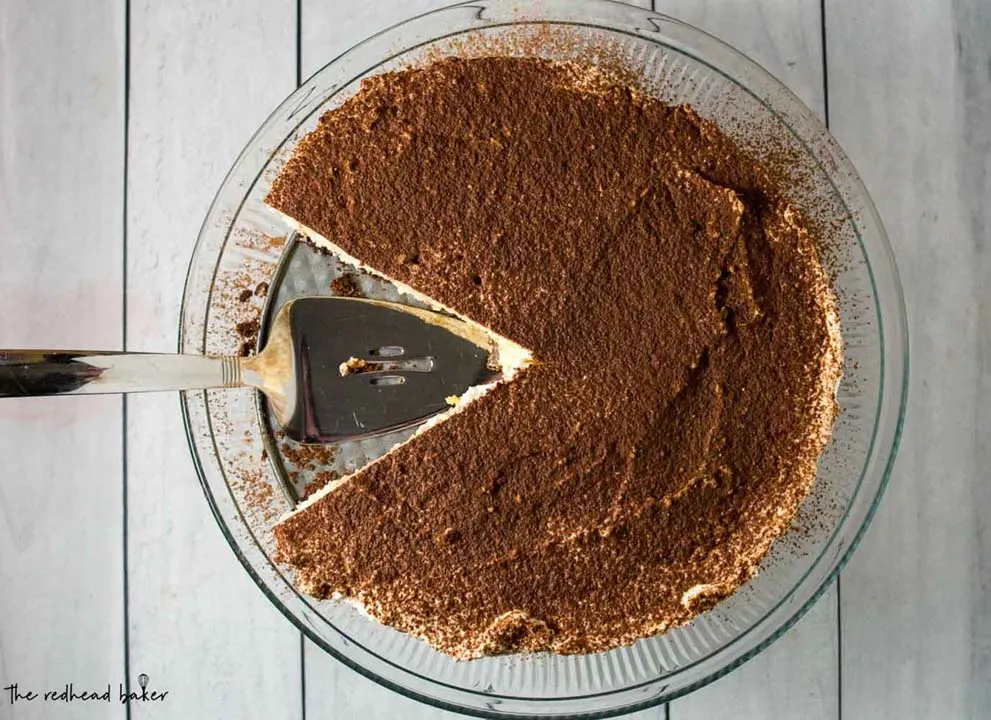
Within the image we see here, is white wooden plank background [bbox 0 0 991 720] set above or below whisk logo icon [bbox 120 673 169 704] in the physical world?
above

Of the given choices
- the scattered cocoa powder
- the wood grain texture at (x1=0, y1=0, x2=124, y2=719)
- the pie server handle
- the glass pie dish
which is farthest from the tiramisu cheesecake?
the wood grain texture at (x1=0, y1=0, x2=124, y2=719)

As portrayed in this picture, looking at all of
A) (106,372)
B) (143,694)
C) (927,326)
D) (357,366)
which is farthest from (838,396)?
(143,694)

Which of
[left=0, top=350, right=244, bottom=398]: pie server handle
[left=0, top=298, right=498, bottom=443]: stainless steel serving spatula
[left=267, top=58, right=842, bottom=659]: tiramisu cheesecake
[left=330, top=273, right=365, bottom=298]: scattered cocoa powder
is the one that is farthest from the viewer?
[left=330, top=273, right=365, bottom=298]: scattered cocoa powder

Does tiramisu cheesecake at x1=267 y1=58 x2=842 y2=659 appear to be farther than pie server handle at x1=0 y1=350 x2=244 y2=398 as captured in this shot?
Yes

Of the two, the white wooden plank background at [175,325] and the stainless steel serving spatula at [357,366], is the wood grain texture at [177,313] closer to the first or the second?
the white wooden plank background at [175,325]

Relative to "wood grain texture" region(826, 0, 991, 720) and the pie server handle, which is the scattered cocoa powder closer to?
the pie server handle

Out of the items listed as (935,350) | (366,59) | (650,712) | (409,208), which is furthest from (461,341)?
(935,350)
